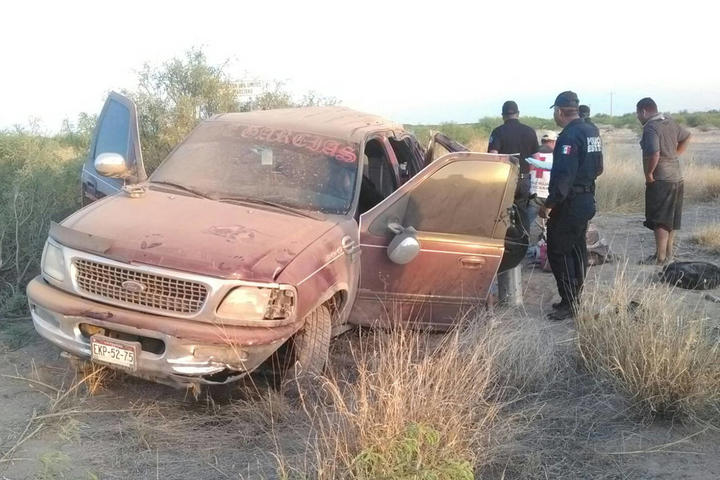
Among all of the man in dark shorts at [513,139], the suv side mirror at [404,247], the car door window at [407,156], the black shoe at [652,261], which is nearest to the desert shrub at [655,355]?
the suv side mirror at [404,247]

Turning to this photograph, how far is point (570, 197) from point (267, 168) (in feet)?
8.75

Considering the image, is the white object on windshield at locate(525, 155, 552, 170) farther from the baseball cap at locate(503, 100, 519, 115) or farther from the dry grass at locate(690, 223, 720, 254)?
the dry grass at locate(690, 223, 720, 254)

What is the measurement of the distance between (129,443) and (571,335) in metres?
3.19

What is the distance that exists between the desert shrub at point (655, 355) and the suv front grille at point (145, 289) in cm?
250

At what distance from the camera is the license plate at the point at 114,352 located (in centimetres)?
382

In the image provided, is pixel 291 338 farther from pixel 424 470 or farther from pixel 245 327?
pixel 424 470

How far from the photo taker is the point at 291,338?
14.2 feet

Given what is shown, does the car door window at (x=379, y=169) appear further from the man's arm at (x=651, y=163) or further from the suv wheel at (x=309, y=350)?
the man's arm at (x=651, y=163)

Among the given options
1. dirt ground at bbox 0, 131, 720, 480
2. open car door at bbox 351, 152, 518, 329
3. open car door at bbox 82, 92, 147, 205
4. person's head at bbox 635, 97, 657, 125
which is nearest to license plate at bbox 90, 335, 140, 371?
dirt ground at bbox 0, 131, 720, 480

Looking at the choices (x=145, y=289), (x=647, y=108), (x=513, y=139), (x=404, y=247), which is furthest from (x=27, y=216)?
(x=647, y=108)

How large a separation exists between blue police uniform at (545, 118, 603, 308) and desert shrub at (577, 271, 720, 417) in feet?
4.28

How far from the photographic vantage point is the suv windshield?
→ 5039 millimetres

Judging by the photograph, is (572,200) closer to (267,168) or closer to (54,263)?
(267,168)

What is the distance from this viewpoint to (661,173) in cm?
846
